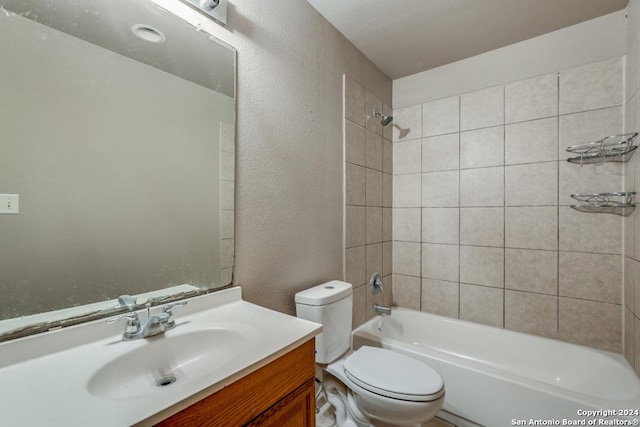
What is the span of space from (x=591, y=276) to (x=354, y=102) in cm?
183

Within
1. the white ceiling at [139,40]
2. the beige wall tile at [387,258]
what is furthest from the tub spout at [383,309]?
the white ceiling at [139,40]

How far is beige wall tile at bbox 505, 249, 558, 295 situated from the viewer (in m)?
1.86

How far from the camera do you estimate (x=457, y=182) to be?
7.16 ft

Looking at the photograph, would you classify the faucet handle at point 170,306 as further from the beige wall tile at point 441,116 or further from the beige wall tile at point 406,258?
the beige wall tile at point 441,116

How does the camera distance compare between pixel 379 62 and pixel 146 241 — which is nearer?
pixel 146 241

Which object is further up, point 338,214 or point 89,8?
point 89,8

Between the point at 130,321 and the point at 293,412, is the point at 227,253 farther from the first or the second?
the point at 293,412

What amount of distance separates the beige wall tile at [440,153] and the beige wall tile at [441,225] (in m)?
0.34

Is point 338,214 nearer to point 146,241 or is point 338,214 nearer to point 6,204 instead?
point 146,241

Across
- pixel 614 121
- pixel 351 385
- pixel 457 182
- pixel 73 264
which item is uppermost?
pixel 614 121

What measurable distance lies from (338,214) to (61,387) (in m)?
1.44

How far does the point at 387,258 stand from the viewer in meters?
2.39

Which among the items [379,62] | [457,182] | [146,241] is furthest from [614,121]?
[146,241]

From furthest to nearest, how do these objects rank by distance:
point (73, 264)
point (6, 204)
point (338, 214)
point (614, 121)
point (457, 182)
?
1. point (457, 182)
2. point (338, 214)
3. point (614, 121)
4. point (73, 264)
5. point (6, 204)
